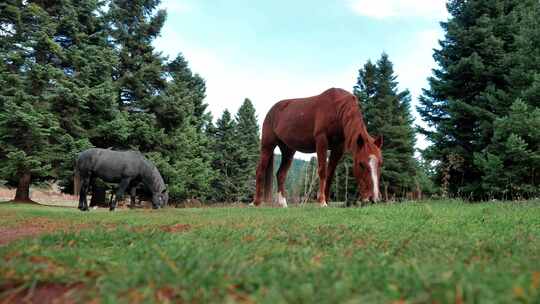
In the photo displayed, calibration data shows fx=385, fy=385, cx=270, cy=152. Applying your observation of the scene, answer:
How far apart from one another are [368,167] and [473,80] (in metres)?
11.9

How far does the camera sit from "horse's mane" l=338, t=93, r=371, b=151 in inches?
340

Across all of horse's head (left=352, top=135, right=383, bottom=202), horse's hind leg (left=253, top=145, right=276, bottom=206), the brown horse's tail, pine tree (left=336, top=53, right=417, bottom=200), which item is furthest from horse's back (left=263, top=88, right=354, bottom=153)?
pine tree (left=336, top=53, right=417, bottom=200)

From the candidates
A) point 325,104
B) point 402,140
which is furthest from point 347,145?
point 402,140

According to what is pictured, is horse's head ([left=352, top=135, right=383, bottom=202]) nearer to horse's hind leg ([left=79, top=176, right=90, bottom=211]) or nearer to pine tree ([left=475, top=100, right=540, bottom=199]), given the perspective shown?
pine tree ([left=475, top=100, right=540, bottom=199])

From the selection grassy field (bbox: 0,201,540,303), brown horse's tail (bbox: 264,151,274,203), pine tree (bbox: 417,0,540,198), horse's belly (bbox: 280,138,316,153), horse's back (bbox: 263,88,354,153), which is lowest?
grassy field (bbox: 0,201,540,303)

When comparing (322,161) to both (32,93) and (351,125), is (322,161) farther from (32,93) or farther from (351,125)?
(32,93)

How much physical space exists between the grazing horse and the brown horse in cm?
467

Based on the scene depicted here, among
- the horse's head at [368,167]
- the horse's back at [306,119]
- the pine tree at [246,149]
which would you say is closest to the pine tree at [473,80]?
the horse's back at [306,119]

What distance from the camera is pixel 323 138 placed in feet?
32.1

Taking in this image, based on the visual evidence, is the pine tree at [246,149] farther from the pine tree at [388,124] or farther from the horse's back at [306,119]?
the horse's back at [306,119]

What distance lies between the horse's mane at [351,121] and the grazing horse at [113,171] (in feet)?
25.7

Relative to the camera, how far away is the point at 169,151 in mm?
22031

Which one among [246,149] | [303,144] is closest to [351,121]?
[303,144]

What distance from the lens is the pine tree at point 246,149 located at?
3975cm
